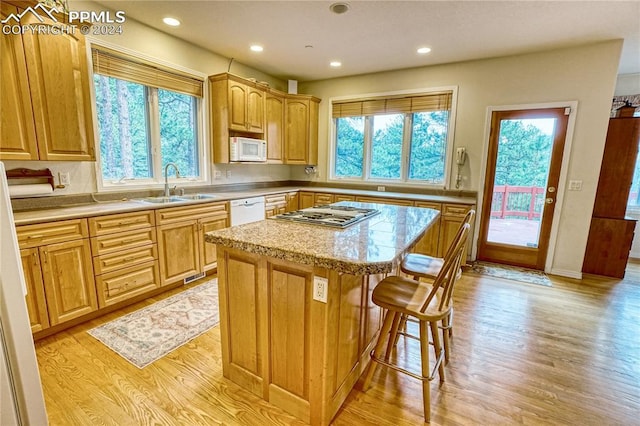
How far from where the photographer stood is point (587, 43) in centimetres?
321

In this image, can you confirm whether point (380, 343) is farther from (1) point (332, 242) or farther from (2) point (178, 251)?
(2) point (178, 251)

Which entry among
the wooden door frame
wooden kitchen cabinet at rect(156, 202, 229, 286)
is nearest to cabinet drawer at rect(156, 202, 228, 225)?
wooden kitchen cabinet at rect(156, 202, 229, 286)

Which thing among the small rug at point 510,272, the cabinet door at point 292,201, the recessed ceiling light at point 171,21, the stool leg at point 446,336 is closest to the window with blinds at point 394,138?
the cabinet door at point 292,201

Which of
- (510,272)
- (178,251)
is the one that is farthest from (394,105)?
(178,251)

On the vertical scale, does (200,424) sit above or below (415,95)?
below

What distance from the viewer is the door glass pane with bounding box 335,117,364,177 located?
4.78 metres

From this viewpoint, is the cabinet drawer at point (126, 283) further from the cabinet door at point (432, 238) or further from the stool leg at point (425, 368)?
the cabinet door at point (432, 238)

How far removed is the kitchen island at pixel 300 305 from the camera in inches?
52.1

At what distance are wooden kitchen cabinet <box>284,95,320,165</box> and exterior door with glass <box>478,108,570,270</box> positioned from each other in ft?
8.60

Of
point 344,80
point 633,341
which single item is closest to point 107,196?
point 344,80

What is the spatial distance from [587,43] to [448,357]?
12.2ft

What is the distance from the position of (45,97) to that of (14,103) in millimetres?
186

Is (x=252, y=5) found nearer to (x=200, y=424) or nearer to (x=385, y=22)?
(x=385, y=22)

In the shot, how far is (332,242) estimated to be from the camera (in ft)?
4.76
